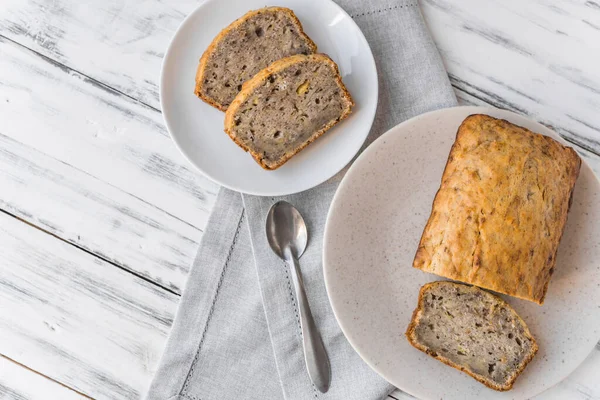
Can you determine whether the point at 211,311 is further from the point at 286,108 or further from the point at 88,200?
the point at 286,108

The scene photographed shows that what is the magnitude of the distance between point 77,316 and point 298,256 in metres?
1.06

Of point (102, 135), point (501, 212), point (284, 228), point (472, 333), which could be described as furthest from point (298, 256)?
point (102, 135)

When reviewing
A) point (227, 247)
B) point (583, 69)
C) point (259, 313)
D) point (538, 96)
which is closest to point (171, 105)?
point (227, 247)

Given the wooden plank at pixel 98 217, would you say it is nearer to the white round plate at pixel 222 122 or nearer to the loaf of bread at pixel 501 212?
the white round plate at pixel 222 122

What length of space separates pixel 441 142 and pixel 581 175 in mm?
568

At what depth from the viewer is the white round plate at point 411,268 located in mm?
2395

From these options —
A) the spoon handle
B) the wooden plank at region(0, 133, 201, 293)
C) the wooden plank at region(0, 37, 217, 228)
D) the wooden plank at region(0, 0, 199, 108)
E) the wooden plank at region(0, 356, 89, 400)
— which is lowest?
the wooden plank at region(0, 356, 89, 400)

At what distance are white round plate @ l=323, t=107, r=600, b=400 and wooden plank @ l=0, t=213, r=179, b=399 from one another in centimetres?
88

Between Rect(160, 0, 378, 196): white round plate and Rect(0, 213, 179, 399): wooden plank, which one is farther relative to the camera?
Rect(0, 213, 179, 399): wooden plank

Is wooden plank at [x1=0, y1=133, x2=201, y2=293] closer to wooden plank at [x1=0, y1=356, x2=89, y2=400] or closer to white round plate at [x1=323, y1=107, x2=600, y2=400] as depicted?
wooden plank at [x1=0, y1=356, x2=89, y2=400]

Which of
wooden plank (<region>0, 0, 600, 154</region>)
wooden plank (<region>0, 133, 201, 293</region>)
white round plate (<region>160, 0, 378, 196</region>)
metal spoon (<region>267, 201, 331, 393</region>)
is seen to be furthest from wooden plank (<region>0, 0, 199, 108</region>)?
metal spoon (<region>267, 201, 331, 393</region>)

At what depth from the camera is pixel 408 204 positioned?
2.47 m

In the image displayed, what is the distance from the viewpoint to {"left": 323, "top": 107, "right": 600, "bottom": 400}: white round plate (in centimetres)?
239

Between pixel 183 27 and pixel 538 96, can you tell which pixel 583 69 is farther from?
pixel 183 27
